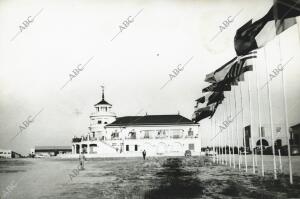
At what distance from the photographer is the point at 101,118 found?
280 ft

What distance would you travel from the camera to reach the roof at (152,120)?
82.8 m

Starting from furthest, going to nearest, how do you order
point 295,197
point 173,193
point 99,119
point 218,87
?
point 99,119 → point 218,87 → point 173,193 → point 295,197

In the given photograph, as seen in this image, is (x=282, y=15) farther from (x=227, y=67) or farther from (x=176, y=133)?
(x=176, y=133)

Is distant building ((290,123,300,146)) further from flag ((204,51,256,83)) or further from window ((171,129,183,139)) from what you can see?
flag ((204,51,256,83))

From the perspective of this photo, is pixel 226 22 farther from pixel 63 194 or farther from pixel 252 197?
pixel 63 194

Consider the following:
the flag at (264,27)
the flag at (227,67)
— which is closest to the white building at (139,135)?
the flag at (227,67)

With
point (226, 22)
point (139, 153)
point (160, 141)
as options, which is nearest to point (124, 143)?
point (160, 141)

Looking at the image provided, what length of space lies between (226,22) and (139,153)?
5437 cm

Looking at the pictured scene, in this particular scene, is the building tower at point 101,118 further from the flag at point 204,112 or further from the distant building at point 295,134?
the flag at point 204,112

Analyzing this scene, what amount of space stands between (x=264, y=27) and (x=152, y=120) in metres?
70.9

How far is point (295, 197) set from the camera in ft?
35.4

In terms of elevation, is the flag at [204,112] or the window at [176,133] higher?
the window at [176,133]

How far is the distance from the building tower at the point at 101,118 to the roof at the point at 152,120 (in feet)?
5.65

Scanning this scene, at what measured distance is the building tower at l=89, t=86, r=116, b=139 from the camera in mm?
84562
